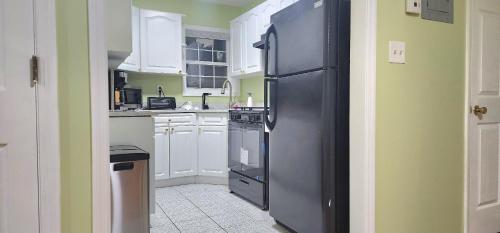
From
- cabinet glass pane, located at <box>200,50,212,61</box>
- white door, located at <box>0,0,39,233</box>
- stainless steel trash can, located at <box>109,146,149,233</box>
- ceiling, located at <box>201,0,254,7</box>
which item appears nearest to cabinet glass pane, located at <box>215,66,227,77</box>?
cabinet glass pane, located at <box>200,50,212,61</box>

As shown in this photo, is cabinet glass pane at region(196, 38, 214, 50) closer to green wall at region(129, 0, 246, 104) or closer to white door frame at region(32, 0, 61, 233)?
green wall at region(129, 0, 246, 104)

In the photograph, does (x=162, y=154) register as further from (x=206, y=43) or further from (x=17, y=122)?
(x=17, y=122)

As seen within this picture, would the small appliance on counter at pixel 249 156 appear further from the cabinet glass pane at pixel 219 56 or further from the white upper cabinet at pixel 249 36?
the cabinet glass pane at pixel 219 56

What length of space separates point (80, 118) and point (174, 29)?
3249 mm

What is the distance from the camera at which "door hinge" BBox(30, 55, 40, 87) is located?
44.8 inches

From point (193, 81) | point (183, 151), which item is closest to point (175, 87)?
point (193, 81)

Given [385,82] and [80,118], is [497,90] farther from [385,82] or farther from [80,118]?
[80,118]

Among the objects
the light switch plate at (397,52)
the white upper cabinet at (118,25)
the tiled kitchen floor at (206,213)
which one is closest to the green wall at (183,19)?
the tiled kitchen floor at (206,213)

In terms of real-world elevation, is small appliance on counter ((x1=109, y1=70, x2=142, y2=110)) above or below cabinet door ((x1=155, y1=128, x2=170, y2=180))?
above

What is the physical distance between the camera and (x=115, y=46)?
7.18 feet

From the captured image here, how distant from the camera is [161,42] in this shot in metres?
4.16

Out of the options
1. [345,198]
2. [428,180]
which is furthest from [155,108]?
[428,180]

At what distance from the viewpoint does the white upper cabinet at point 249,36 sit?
380 cm

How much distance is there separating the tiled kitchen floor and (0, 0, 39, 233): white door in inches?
56.3
